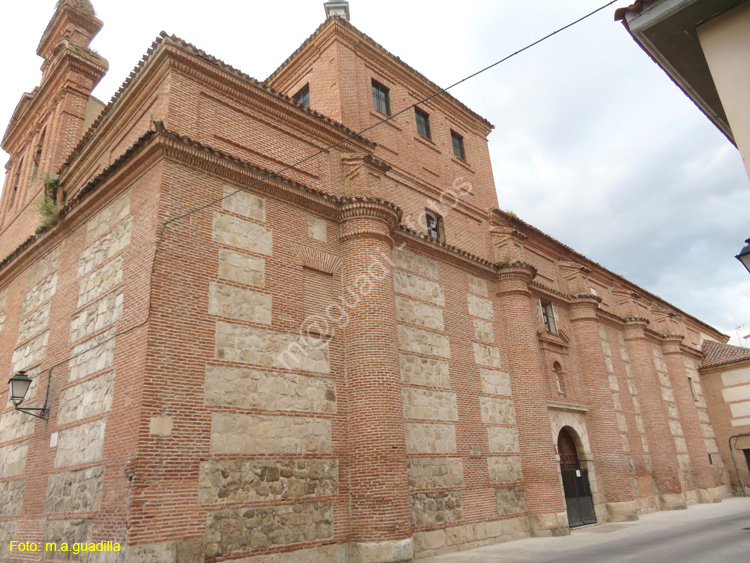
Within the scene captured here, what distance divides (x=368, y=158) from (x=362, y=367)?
4736mm

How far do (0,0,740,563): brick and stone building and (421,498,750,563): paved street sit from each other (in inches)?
25.6

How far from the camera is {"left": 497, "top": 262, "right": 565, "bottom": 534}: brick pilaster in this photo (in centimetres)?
1273

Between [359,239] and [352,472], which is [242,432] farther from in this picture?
[359,239]

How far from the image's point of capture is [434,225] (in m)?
14.2

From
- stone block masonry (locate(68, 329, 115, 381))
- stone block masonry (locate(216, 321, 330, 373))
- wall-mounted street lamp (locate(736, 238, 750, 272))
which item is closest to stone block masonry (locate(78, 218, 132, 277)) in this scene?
stone block masonry (locate(68, 329, 115, 381))

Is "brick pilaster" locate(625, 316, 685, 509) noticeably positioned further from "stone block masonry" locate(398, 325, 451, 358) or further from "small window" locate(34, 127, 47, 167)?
"small window" locate(34, 127, 47, 167)

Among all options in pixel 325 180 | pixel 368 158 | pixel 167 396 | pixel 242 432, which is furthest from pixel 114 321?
pixel 368 158

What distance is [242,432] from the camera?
26.4 ft

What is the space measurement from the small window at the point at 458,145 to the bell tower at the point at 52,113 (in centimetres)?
1024

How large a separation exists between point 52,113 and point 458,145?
11.6 meters

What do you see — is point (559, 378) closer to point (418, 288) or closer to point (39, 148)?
point (418, 288)

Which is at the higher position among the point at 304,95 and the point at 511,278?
the point at 304,95

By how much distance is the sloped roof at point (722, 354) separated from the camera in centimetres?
2598

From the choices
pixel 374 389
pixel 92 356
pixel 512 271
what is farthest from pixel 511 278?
pixel 92 356
